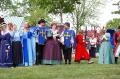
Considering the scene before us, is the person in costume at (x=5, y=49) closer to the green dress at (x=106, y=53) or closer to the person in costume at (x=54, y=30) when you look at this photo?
the person in costume at (x=54, y=30)

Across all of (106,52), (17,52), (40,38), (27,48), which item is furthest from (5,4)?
(17,52)

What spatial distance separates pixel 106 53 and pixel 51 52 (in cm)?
239

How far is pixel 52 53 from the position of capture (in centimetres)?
1841

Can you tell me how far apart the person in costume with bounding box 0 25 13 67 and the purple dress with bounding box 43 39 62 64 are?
1.68 m

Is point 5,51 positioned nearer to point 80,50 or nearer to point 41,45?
point 41,45

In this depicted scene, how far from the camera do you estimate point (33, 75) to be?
1352cm

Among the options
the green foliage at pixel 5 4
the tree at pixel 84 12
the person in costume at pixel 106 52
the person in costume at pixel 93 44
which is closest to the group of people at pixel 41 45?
the person in costume at pixel 106 52

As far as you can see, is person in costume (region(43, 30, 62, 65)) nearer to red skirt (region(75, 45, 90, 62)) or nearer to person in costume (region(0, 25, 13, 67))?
red skirt (region(75, 45, 90, 62))

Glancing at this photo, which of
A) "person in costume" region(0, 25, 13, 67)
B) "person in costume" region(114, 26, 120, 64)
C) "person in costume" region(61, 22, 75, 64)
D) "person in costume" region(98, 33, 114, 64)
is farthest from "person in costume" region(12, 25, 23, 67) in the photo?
"person in costume" region(114, 26, 120, 64)

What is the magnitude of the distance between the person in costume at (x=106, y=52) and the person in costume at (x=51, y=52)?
1.87 metres

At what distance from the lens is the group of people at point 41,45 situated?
17.0 metres

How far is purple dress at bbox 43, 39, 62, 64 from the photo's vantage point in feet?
60.0

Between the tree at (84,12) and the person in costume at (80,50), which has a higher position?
the tree at (84,12)

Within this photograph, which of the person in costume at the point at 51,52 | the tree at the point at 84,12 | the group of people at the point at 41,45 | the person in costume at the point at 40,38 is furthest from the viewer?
the tree at the point at 84,12
